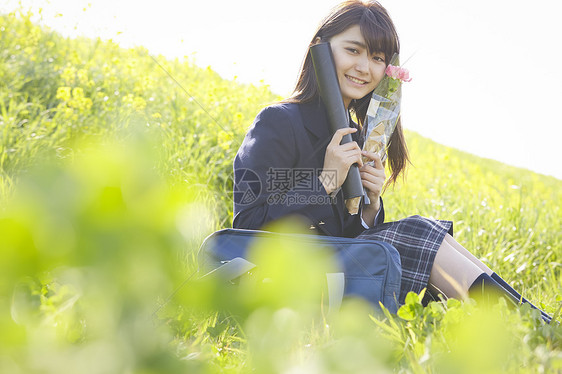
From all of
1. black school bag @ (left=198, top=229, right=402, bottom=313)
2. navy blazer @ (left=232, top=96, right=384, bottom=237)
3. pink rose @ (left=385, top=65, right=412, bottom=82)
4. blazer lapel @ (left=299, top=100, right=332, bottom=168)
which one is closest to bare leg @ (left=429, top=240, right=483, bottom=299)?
black school bag @ (left=198, top=229, right=402, bottom=313)

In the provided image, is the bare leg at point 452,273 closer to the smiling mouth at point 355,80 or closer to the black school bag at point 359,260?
the black school bag at point 359,260

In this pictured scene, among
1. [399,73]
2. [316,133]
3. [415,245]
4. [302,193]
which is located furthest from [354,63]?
[415,245]

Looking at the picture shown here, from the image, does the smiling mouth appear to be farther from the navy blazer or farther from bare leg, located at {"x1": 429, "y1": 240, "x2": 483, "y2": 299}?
bare leg, located at {"x1": 429, "y1": 240, "x2": 483, "y2": 299}

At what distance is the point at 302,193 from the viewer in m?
1.90

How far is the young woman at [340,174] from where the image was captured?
1.86m

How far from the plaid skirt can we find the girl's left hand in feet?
0.64

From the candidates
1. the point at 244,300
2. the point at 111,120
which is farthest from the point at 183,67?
the point at 244,300

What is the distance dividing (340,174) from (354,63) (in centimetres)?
57

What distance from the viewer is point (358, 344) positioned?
289 millimetres

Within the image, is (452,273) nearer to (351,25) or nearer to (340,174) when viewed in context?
(340,174)

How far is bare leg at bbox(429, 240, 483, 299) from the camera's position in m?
1.83

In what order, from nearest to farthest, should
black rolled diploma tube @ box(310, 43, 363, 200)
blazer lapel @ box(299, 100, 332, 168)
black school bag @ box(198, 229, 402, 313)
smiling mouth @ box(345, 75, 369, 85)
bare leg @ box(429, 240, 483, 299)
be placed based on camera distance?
1. black school bag @ box(198, 229, 402, 313)
2. bare leg @ box(429, 240, 483, 299)
3. black rolled diploma tube @ box(310, 43, 363, 200)
4. blazer lapel @ box(299, 100, 332, 168)
5. smiling mouth @ box(345, 75, 369, 85)

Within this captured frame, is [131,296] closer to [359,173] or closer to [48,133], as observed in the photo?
[359,173]

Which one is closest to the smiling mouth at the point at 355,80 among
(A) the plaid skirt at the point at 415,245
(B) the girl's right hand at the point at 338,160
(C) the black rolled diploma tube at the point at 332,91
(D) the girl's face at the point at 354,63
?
(D) the girl's face at the point at 354,63
